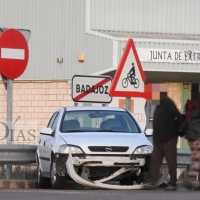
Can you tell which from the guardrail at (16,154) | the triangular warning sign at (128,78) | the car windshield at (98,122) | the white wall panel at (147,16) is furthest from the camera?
the white wall panel at (147,16)

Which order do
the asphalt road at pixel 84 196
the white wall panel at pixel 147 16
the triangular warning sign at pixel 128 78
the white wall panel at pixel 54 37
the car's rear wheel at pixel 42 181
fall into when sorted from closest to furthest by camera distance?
the asphalt road at pixel 84 196
the car's rear wheel at pixel 42 181
the triangular warning sign at pixel 128 78
the white wall panel at pixel 54 37
the white wall panel at pixel 147 16

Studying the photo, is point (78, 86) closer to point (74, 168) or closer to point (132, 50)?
point (132, 50)

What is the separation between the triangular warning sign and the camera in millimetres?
17016

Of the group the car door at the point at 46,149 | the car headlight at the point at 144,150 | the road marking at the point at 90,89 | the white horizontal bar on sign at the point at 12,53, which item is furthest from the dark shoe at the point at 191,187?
the white horizontal bar on sign at the point at 12,53

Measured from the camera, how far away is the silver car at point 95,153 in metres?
15.0

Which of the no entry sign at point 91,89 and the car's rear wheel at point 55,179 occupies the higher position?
the no entry sign at point 91,89

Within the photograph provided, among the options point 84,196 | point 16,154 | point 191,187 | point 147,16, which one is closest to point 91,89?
point 16,154

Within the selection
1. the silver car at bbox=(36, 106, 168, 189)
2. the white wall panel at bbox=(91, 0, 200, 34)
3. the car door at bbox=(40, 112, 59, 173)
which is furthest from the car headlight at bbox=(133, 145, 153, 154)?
the white wall panel at bbox=(91, 0, 200, 34)

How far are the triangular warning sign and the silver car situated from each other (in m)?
0.76

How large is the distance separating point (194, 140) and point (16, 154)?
379 cm

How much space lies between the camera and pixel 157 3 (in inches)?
1262

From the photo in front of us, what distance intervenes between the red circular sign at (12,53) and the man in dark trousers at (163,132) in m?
3.22

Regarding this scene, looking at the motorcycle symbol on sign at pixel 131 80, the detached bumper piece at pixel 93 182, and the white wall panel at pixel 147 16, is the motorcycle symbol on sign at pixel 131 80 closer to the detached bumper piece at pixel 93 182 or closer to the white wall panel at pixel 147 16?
the detached bumper piece at pixel 93 182

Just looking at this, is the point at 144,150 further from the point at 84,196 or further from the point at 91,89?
the point at 91,89
